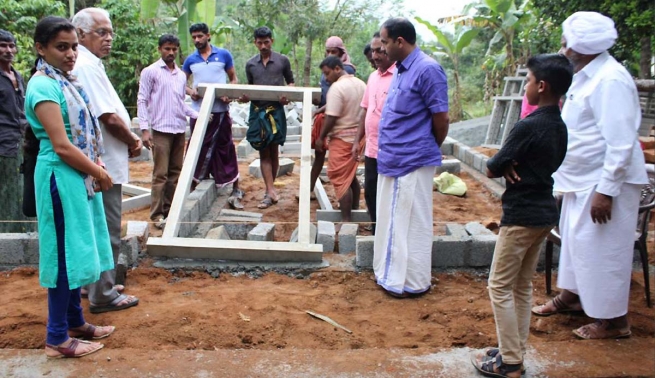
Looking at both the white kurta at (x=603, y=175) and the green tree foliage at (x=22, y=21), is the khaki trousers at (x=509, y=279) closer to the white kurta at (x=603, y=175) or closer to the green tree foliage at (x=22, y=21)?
the white kurta at (x=603, y=175)

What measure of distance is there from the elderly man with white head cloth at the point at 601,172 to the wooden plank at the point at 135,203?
15.5 ft

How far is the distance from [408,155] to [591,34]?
131 centimetres

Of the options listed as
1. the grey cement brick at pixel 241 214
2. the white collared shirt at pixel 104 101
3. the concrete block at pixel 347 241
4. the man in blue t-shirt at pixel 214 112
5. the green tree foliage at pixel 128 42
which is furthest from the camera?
the green tree foliage at pixel 128 42

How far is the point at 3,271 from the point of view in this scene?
451 centimetres

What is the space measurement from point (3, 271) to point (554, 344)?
3.83m

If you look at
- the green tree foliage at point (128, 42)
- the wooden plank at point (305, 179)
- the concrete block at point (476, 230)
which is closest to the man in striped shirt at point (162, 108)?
the wooden plank at point (305, 179)

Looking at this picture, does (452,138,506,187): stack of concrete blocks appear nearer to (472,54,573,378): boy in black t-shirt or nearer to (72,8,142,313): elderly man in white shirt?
(472,54,573,378): boy in black t-shirt

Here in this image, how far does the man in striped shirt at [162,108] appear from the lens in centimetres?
573

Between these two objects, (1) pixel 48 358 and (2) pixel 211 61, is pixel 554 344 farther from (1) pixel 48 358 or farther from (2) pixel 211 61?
(2) pixel 211 61

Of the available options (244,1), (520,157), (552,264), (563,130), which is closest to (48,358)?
(520,157)

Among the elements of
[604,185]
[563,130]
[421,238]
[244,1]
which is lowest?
[421,238]

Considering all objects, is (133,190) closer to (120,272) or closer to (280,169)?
(280,169)

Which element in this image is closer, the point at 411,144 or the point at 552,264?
the point at 411,144

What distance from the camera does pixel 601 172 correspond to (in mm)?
3422
